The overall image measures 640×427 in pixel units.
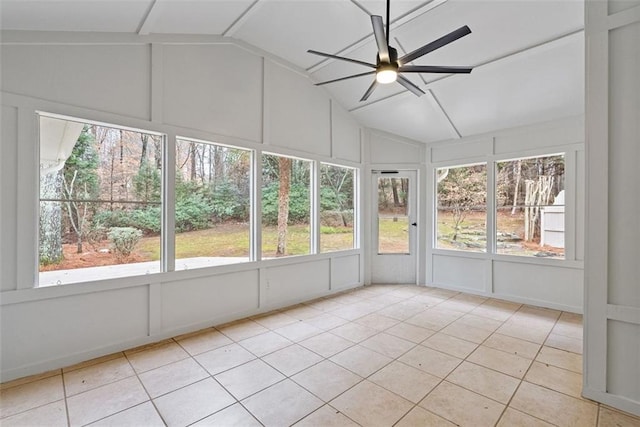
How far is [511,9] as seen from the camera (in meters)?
2.67

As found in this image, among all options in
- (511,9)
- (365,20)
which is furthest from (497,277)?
(365,20)

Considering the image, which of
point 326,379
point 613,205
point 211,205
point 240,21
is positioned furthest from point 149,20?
point 613,205

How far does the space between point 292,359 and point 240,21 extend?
3546 millimetres

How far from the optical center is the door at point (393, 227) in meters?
5.49

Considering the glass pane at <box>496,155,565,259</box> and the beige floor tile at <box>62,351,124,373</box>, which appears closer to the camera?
the beige floor tile at <box>62,351,124,373</box>

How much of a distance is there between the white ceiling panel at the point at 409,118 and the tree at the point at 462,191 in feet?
2.26

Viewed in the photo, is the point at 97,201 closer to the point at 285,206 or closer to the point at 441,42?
the point at 285,206

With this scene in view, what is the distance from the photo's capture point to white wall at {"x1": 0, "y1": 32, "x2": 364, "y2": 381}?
7.72ft

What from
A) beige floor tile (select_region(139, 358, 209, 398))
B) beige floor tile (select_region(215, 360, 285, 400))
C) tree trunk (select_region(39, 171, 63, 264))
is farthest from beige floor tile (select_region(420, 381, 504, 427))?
tree trunk (select_region(39, 171, 63, 264))

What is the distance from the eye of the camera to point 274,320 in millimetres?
3650

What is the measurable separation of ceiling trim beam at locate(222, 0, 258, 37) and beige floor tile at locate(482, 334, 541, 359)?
13.8ft

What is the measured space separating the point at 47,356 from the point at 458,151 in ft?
19.1

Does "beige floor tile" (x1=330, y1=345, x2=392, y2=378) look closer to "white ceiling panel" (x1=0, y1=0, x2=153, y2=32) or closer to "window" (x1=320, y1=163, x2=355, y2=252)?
"window" (x1=320, y1=163, x2=355, y2=252)

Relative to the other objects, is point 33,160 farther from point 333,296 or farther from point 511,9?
point 511,9
